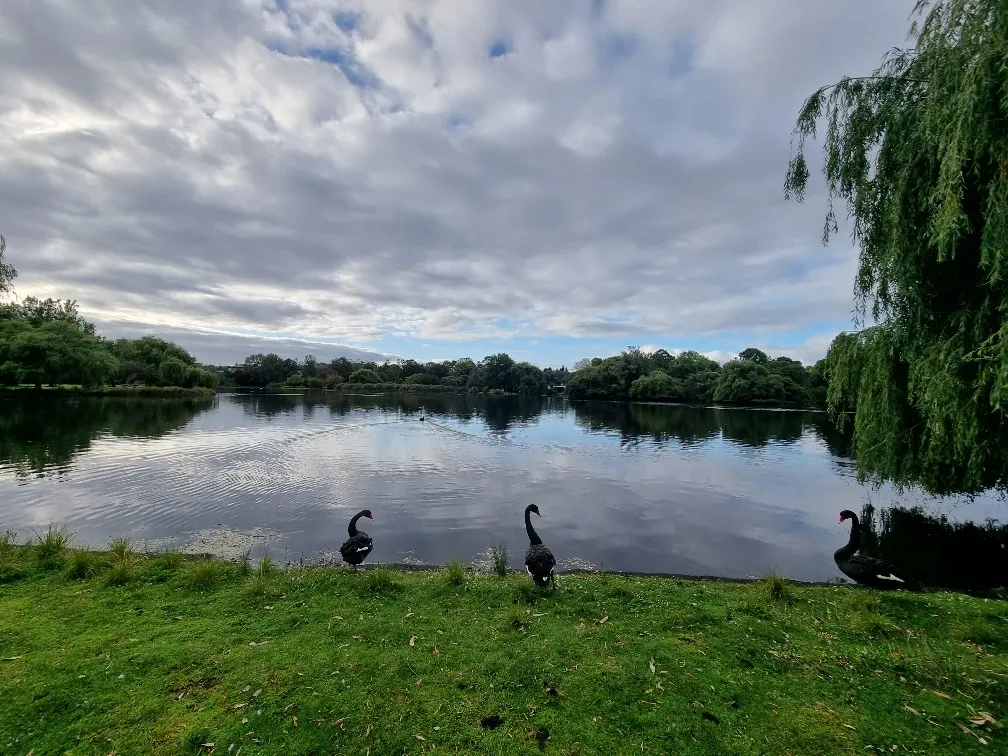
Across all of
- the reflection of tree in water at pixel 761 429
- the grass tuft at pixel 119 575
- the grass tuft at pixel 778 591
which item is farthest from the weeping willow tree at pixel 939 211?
the reflection of tree in water at pixel 761 429

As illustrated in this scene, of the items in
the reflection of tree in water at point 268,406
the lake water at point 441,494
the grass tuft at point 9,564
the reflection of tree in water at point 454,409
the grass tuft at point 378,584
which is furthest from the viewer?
the reflection of tree in water at point 454,409

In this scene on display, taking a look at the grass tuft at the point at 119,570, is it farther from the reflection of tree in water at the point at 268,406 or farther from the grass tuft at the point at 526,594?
the reflection of tree in water at the point at 268,406

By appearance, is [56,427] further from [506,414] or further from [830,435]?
[830,435]

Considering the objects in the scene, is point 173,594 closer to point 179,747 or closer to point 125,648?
point 125,648

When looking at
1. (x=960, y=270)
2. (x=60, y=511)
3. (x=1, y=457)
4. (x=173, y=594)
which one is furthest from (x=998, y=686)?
(x=1, y=457)

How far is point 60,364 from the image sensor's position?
61.9 metres

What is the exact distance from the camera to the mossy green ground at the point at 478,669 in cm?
424

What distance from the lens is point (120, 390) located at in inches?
3041

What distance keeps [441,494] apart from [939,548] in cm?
1768

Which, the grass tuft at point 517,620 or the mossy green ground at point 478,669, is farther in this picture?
the grass tuft at point 517,620

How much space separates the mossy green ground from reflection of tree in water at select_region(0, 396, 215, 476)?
2066 centimetres

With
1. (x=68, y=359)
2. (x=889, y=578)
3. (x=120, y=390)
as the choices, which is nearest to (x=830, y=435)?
(x=889, y=578)

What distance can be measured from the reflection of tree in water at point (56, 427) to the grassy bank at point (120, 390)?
12.0 m

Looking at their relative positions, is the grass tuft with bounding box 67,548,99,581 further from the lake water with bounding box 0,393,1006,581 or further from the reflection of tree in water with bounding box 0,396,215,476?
the reflection of tree in water with bounding box 0,396,215,476
